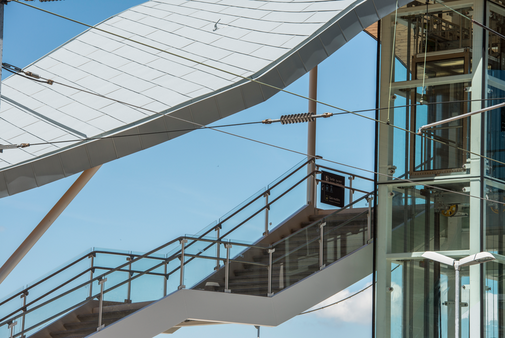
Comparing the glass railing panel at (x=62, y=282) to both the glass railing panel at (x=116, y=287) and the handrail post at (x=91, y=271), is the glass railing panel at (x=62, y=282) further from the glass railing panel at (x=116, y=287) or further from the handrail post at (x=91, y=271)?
the glass railing panel at (x=116, y=287)

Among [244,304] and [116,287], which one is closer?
[116,287]

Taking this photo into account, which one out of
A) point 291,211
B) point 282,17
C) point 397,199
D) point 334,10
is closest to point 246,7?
point 282,17

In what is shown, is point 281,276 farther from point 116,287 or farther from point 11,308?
point 11,308

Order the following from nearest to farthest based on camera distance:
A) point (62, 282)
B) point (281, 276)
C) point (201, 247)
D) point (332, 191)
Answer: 1. point (201, 247)
2. point (62, 282)
3. point (281, 276)
4. point (332, 191)

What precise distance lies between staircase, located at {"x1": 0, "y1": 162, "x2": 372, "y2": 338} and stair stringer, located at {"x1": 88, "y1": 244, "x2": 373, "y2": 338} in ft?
0.07

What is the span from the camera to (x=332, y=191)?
1570 centimetres

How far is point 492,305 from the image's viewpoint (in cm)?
1241

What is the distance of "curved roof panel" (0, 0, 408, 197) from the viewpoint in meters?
11.7

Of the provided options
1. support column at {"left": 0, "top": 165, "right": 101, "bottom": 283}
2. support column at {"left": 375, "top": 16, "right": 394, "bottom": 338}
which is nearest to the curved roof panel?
support column at {"left": 0, "top": 165, "right": 101, "bottom": 283}

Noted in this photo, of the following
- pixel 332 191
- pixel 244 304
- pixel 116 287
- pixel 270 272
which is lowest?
pixel 244 304

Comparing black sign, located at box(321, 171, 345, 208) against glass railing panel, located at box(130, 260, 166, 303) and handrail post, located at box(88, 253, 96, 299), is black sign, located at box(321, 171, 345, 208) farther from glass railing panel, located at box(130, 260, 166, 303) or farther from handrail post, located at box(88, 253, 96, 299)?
handrail post, located at box(88, 253, 96, 299)

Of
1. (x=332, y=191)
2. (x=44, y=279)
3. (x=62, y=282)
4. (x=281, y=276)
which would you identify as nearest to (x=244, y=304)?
(x=281, y=276)

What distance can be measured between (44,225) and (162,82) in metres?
3.44

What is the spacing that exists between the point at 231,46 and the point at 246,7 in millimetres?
2820
